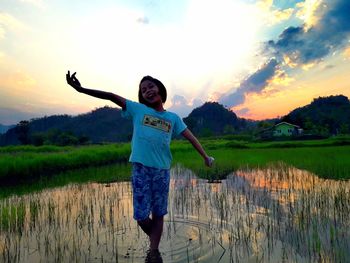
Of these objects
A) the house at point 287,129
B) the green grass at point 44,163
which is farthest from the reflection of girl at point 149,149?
the house at point 287,129

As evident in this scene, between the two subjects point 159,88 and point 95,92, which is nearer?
point 95,92

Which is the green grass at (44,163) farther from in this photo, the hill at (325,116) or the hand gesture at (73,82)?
the hill at (325,116)

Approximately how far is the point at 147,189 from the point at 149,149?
43 cm

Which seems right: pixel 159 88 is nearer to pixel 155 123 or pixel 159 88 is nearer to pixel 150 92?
pixel 150 92

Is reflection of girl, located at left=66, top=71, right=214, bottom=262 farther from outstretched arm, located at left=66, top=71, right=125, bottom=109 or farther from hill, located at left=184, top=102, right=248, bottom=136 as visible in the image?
hill, located at left=184, top=102, right=248, bottom=136

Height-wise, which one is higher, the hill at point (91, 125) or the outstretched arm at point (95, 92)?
the hill at point (91, 125)

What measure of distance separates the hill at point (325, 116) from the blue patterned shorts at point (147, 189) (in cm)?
5269

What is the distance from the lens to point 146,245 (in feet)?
12.6

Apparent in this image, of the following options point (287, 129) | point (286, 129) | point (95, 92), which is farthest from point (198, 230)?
point (286, 129)

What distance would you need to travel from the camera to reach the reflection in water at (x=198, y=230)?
346 cm

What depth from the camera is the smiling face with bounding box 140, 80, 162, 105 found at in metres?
3.32

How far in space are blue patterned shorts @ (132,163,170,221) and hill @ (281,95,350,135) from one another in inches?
2074

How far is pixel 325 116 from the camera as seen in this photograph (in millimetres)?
62375

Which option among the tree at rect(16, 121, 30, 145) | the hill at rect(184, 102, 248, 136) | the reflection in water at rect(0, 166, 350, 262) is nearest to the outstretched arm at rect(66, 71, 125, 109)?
the reflection in water at rect(0, 166, 350, 262)
